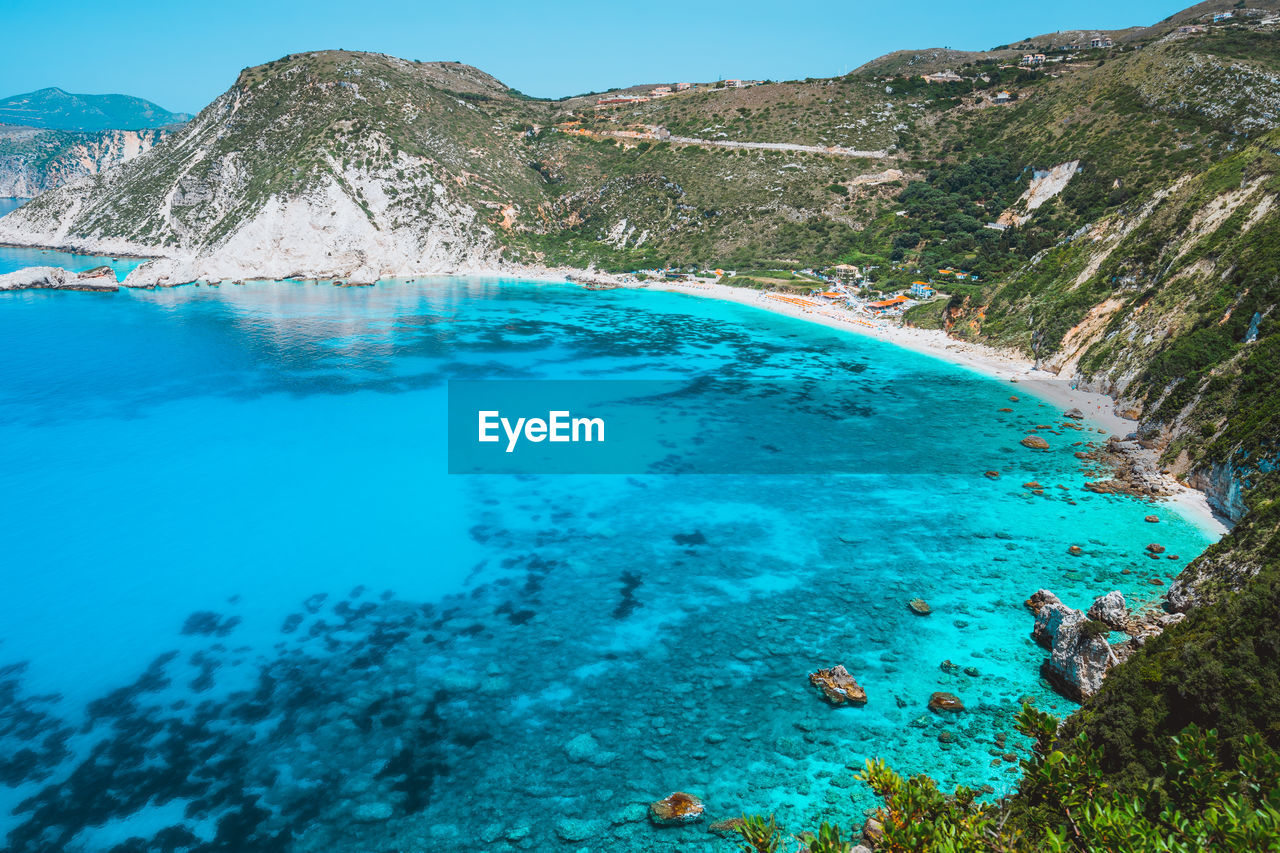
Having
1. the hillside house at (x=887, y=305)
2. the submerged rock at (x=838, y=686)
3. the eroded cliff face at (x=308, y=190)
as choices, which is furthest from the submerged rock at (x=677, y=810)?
the eroded cliff face at (x=308, y=190)

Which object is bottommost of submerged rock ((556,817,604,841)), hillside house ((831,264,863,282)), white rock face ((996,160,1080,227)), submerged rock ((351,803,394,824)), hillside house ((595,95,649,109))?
submerged rock ((351,803,394,824))

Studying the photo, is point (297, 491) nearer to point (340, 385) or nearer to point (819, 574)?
point (340, 385)

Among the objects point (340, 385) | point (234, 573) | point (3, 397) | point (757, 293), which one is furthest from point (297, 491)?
point (757, 293)

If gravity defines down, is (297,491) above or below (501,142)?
below

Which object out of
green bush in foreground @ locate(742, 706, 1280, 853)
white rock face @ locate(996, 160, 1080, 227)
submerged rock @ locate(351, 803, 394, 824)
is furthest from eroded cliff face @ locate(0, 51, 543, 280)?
green bush in foreground @ locate(742, 706, 1280, 853)

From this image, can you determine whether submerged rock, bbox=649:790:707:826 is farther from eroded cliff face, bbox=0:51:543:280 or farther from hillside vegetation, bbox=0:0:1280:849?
eroded cliff face, bbox=0:51:543:280

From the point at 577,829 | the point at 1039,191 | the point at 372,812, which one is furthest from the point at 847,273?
the point at 372,812
